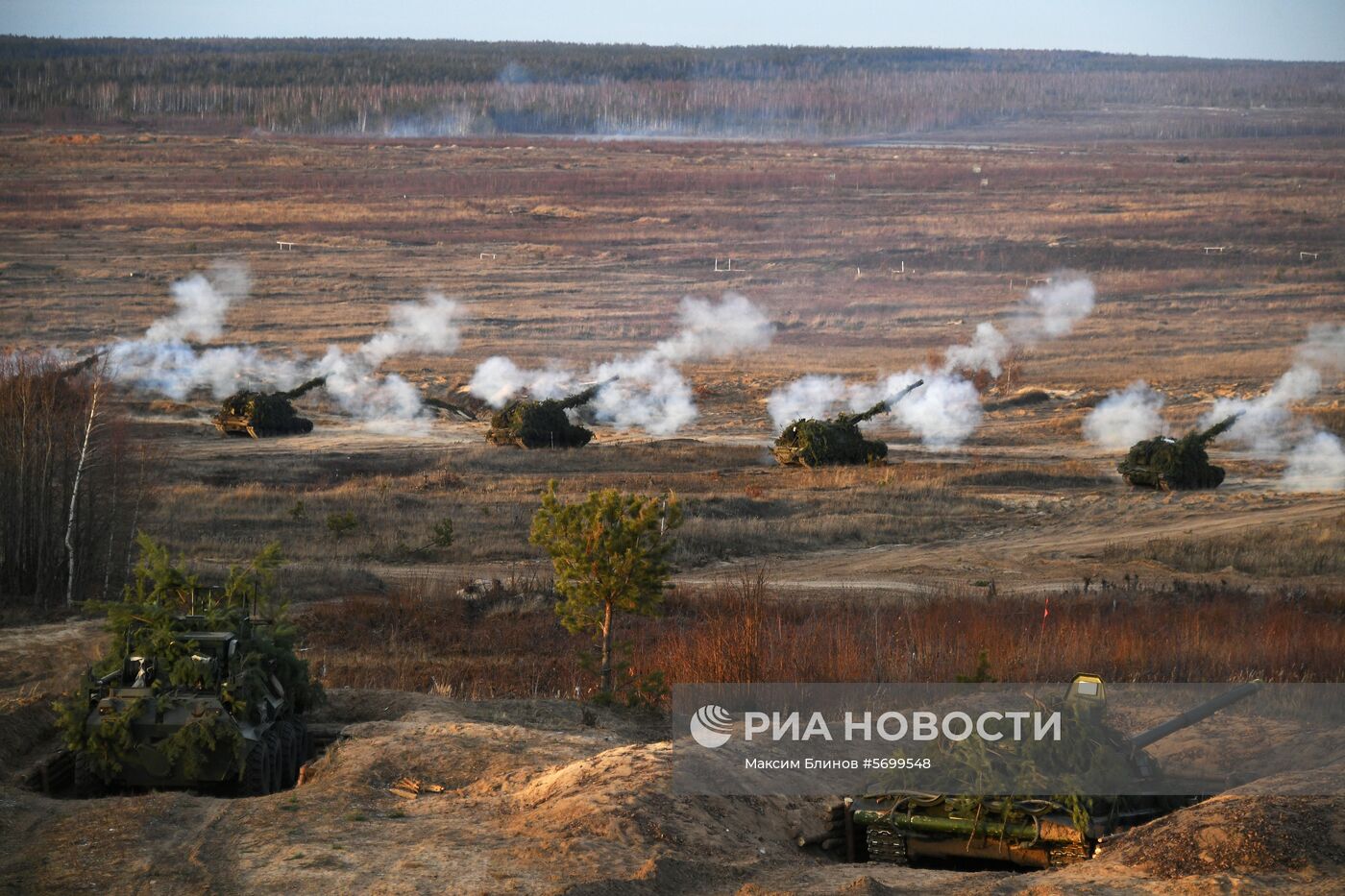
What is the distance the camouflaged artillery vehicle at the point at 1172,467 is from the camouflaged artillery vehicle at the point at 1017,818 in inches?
1022

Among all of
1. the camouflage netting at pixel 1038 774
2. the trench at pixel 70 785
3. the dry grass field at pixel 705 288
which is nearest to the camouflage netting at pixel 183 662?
the trench at pixel 70 785

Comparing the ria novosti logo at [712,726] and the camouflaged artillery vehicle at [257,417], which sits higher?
the camouflaged artillery vehicle at [257,417]

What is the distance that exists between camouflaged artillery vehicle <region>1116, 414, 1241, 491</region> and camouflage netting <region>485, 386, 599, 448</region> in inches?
607

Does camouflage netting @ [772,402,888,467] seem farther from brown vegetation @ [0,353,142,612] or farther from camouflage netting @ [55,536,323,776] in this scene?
camouflage netting @ [55,536,323,776]

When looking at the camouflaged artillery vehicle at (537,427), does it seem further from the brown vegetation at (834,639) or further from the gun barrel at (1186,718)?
the gun barrel at (1186,718)

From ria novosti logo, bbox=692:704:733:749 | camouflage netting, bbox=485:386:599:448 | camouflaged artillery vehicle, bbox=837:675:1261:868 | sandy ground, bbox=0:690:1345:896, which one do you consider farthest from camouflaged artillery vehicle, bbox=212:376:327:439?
camouflaged artillery vehicle, bbox=837:675:1261:868

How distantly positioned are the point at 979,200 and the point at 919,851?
96251mm

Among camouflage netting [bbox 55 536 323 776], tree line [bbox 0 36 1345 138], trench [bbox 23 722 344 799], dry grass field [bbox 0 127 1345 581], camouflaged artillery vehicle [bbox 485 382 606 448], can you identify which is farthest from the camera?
tree line [bbox 0 36 1345 138]

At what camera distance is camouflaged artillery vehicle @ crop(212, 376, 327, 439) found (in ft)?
145

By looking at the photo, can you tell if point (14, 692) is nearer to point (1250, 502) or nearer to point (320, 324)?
point (1250, 502)

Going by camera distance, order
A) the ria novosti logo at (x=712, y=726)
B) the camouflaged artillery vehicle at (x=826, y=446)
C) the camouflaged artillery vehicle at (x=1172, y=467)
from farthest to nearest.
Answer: the camouflaged artillery vehicle at (x=826, y=446) < the camouflaged artillery vehicle at (x=1172, y=467) < the ria novosti logo at (x=712, y=726)

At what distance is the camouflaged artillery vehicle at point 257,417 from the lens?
4434 centimetres

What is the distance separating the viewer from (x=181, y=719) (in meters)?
14.0

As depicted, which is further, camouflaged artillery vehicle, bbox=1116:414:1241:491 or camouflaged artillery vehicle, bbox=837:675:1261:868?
camouflaged artillery vehicle, bbox=1116:414:1241:491
